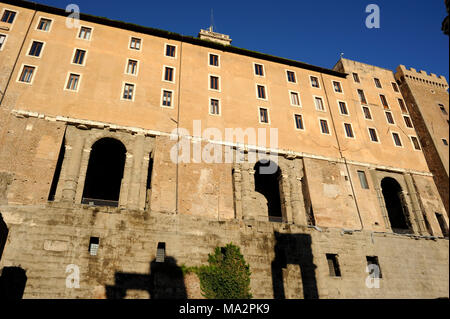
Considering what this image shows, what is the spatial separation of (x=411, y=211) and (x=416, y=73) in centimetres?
1678

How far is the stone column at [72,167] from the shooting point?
59.4 ft

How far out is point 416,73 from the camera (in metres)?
34.1

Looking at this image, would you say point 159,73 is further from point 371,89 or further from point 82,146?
point 371,89

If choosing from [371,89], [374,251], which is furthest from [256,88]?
[374,251]

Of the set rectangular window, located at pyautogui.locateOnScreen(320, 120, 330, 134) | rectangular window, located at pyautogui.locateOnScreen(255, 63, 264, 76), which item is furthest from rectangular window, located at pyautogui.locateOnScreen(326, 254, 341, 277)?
rectangular window, located at pyautogui.locateOnScreen(255, 63, 264, 76)

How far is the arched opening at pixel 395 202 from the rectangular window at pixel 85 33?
27077 millimetres

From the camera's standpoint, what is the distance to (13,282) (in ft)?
47.9

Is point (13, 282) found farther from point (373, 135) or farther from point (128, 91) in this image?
point (373, 135)

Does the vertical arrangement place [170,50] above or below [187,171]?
above

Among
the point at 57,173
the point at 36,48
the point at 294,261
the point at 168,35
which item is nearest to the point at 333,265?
the point at 294,261

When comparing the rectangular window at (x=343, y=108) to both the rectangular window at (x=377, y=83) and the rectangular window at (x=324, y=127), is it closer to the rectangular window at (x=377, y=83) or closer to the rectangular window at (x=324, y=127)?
the rectangular window at (x=324, y=127)

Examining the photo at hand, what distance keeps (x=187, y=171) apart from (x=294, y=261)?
8856 mm

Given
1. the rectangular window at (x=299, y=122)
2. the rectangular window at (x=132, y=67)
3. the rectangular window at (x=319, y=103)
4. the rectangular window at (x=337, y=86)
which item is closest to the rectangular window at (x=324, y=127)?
the rectangular window at (x=319, y=103)

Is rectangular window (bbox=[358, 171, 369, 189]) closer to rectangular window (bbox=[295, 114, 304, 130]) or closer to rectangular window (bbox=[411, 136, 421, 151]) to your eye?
rectangular window (bbox=[295, 114, 304, 130])
